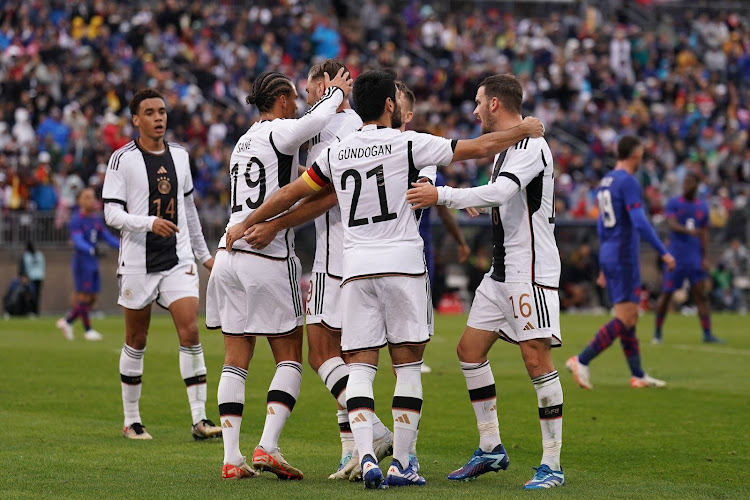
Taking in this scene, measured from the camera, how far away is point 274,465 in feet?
23.1

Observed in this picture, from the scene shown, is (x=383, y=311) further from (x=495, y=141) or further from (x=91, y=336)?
(x=91, y=336)

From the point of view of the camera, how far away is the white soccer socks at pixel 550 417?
23.1 feet

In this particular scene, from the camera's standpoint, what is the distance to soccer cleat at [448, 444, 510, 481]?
722 cm

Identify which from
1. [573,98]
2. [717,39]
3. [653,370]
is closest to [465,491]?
[653,370]

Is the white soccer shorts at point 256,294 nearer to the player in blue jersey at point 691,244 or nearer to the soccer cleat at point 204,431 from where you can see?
the soccer cleat at point 204,431

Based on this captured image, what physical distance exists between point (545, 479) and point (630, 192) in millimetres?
6059

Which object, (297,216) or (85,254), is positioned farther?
(85,254)

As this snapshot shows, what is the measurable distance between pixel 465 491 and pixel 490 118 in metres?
→ 2.32

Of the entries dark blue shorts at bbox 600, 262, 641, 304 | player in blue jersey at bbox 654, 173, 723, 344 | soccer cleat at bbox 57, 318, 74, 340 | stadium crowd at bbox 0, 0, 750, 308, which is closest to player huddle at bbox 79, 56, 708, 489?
dark blue shorts at bbox 600, 262, 641, 304

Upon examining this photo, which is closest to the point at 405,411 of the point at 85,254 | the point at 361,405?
the point at 361,405

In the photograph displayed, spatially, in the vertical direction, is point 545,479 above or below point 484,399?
below

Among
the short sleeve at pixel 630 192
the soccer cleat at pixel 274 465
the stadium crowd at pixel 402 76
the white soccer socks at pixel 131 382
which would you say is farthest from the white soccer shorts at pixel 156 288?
the stadium crowd at pixel 402 76

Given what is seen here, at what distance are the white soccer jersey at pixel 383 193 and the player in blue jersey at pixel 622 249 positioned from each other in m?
5.97

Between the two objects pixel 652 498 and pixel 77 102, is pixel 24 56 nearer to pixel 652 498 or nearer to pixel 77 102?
pixel 77 102
